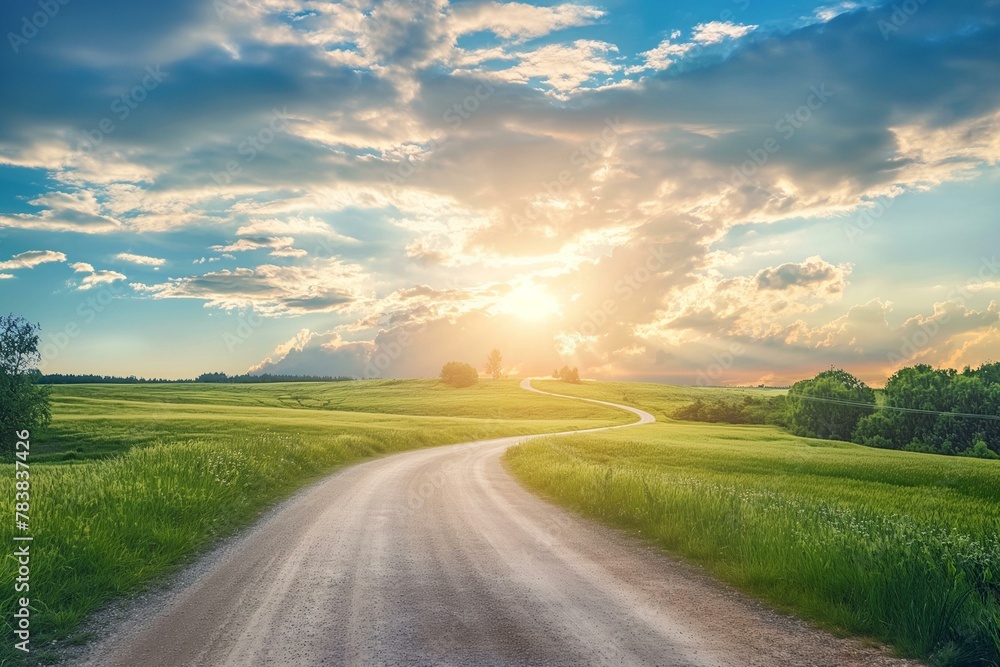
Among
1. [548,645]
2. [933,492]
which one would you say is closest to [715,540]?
[548,645]

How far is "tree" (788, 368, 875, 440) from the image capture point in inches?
3041

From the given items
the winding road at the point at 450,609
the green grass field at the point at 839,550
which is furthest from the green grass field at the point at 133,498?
the green grass field at the point at 839,550

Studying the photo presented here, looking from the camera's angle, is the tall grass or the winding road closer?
the winding road

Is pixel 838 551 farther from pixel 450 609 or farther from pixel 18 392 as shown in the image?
pixel 18 392

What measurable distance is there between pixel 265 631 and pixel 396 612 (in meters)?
1.52

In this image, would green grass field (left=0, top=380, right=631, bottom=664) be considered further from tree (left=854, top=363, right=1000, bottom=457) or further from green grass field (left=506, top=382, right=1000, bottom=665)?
tree (left=854, top=363, right=1000, bottom=457)

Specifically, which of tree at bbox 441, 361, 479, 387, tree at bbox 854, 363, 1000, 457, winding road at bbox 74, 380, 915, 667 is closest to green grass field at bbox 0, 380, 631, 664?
winding road at bbox 74, 380, 915, 667

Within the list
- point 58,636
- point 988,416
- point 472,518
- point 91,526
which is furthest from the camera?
point 988,416

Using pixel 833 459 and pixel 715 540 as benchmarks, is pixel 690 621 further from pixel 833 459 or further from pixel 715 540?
pixel 833 459

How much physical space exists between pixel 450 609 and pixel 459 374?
14314cm

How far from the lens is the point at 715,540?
10609 millimetres

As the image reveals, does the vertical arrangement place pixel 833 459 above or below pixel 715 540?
below

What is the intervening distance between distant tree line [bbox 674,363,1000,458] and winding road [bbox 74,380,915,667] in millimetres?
67580

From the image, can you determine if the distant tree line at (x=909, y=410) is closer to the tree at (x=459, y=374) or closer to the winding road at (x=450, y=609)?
the winding road at (x=450, y=609)
